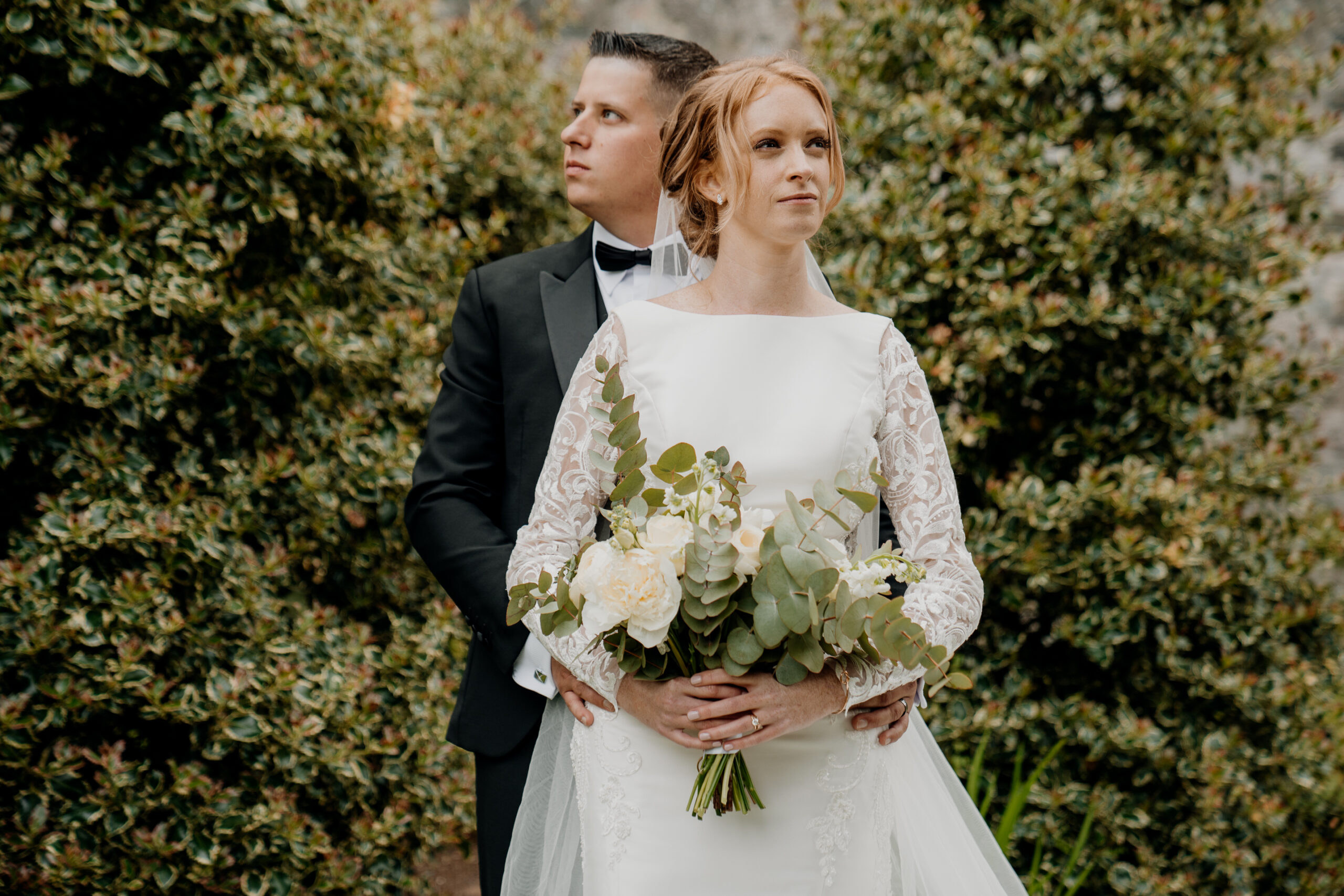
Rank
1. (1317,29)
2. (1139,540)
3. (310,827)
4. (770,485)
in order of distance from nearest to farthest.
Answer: (770,485) → (310,827) → (1139,540) → (1317,29)

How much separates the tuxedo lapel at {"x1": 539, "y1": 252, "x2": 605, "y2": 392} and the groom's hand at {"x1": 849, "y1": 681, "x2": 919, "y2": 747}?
917 mm

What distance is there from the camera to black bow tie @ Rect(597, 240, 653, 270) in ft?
8.20

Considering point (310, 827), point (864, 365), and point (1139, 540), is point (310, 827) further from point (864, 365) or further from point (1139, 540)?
point (1139, 540)

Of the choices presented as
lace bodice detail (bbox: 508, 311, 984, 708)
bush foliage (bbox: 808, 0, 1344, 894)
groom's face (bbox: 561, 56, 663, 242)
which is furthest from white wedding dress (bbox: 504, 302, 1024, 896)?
bush foliage (bbox: 808, 0, 1344, 894)

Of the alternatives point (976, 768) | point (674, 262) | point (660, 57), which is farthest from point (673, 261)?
point (976, 768)

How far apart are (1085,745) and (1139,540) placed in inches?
28.7

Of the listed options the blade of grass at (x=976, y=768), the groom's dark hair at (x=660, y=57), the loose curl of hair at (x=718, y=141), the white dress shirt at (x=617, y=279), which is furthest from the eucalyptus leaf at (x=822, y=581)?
the blade of grass at (x=976, y=768)

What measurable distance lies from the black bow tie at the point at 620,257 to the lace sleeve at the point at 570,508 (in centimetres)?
56

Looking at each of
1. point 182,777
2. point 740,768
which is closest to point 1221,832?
point 740,768

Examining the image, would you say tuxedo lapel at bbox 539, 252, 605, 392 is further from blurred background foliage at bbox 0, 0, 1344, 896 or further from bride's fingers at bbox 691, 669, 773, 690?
blurred background foliage at bbox 0, 0, 1344, 896

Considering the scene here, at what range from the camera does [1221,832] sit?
3396mm

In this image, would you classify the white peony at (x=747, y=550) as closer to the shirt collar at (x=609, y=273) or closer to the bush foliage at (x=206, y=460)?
the shirt collar at (x=609, y=273)

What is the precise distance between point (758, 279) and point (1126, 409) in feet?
6.92

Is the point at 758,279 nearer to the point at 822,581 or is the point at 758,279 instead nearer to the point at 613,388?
the point at 613,388
